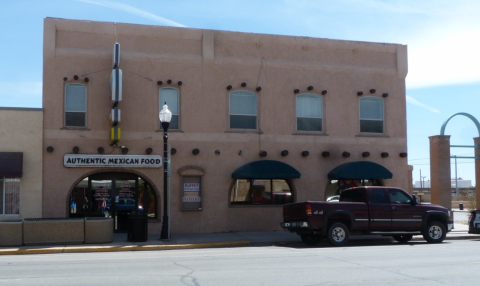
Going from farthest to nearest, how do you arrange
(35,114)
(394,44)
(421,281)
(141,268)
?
(394,44), (35,114), (141,268), (421,281)

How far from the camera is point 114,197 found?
68.0 ft

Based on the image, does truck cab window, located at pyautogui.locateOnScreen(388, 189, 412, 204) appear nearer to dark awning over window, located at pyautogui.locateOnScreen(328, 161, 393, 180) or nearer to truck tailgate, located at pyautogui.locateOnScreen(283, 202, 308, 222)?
truck tailgate, located at pyautogui.locateOnScreen(283, 202, 308, 222)

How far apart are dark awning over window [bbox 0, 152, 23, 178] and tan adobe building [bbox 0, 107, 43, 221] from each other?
0.14 metres

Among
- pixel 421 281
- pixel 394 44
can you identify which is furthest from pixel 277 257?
pixel 394 44

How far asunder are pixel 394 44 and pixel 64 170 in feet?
48.3

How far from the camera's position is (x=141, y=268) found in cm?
1191

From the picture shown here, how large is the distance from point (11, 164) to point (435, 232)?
14.5 metres

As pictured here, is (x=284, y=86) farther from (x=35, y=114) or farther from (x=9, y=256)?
(x=9, y=256)

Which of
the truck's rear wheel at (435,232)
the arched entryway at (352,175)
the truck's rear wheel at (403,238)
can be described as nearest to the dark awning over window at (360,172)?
the arched entryway at (352,175)

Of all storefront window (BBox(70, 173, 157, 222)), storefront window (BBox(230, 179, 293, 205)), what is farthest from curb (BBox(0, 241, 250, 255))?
storefront window (BBox(230, 179, 293, 205))

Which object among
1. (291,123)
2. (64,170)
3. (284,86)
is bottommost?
(64,170)

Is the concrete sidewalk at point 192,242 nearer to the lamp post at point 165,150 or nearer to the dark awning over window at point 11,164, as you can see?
the lamp post at point 165,150

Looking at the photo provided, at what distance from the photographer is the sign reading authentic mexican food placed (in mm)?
19953

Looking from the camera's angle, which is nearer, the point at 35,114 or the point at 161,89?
the point at 35,114
